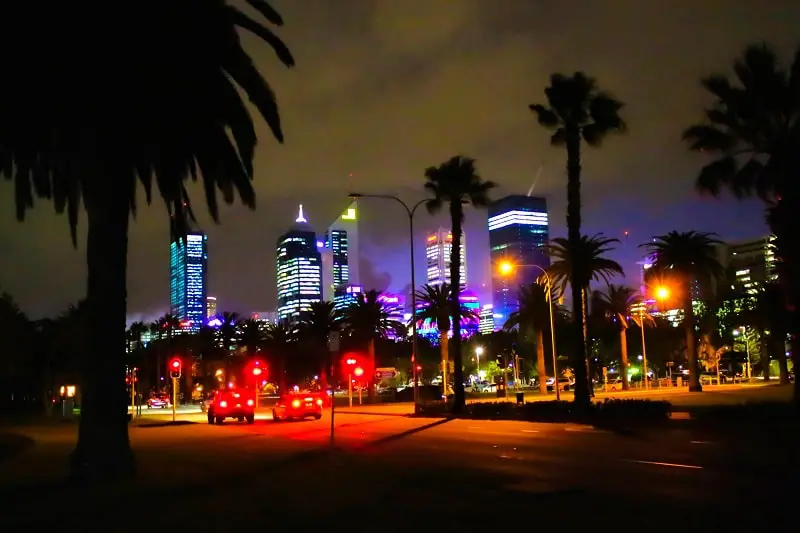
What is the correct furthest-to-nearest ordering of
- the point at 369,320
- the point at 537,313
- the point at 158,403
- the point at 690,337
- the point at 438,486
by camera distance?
the point at 158,403, the point at 537,313, the point at 369,320, the point at 690,337, the point at 438,486

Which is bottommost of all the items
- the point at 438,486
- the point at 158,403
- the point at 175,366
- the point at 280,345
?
the point at 158,403

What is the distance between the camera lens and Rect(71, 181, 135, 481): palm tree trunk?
51.1 ft

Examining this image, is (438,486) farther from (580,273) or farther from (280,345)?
(280,345)

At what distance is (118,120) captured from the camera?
1538 cm

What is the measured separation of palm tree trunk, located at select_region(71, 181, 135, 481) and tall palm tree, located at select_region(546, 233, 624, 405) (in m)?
21.3

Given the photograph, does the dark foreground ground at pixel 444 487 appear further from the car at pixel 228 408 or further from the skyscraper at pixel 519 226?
the skyscraper at pixel 519 226

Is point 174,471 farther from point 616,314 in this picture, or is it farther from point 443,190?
point 616,314

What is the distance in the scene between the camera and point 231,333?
3629 inches

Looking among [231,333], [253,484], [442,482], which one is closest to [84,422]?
[253,484]

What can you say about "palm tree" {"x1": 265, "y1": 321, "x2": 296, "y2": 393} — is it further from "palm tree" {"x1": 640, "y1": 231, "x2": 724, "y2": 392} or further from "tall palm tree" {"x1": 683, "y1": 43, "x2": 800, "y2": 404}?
"tall palm tree" {"x1": 683, "y1": 43, "x2": 800, "y2": 404}

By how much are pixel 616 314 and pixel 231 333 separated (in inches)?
1743

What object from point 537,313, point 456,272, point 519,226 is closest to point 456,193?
point 456,272

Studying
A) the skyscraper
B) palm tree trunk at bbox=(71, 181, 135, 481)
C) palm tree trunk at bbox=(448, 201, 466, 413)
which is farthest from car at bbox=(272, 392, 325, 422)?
the skyscraper

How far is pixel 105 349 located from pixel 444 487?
294 inches
